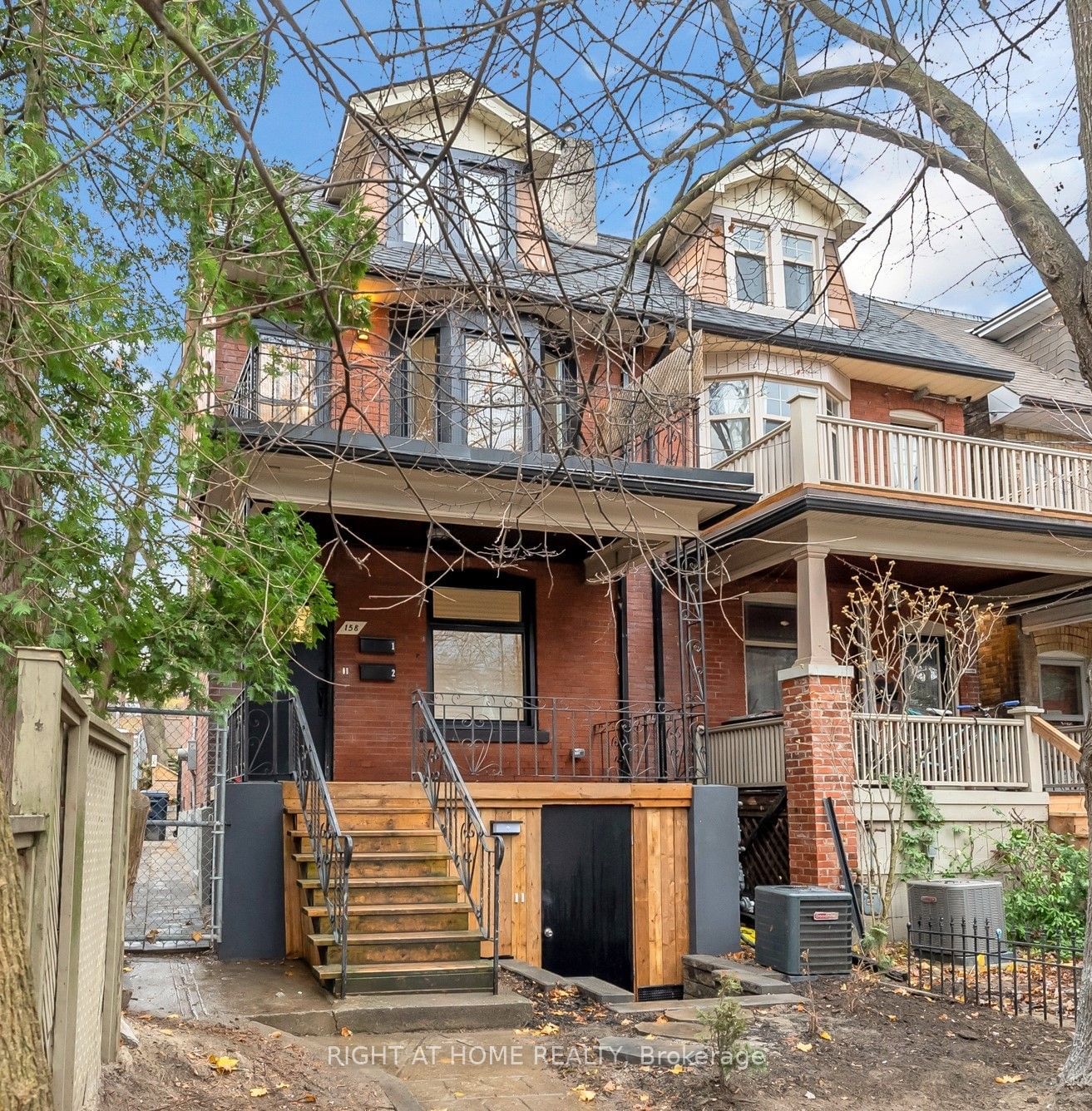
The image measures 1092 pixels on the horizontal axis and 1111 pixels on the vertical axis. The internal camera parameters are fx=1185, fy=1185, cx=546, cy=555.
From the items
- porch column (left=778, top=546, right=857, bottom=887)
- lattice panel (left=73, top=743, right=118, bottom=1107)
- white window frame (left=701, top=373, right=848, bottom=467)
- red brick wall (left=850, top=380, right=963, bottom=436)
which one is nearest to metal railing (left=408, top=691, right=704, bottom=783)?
porch column (left=778, top=546, right=857, bottom=887)

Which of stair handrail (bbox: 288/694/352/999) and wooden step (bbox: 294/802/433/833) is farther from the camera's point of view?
wooden step (bbox: 294/802/433/833)

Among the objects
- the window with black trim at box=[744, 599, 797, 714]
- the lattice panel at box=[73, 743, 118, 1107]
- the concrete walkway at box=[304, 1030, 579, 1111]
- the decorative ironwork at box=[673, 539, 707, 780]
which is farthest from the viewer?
the window with black trim at box=[744, 599, 797, 714]

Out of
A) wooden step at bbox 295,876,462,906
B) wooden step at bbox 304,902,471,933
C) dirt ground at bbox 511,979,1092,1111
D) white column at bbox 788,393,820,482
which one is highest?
white column at bbox 788,393,820,482

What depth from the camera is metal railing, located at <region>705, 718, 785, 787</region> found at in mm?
12703

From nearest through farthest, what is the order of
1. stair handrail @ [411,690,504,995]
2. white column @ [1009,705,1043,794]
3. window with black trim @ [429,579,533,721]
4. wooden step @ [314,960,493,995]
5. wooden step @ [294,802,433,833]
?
wooden step @ [314,960,493,995] → stair handrail @ [411,690,504,995] → wooden step @ [294,802,433,833] → white column @ [1009,705,1043,794] → window with black trim @ [429,579,533,721]

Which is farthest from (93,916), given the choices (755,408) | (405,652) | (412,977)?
(755,408)

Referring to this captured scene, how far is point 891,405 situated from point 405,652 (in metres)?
7.86

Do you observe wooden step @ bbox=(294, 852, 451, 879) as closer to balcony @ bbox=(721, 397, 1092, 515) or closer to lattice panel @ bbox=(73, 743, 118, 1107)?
lattice panel @ bbox=(73, 743, 118, 1107)

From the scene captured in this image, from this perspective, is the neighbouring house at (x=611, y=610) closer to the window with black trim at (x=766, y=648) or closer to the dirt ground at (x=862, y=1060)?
the window with black trim at (x=766, y=648)

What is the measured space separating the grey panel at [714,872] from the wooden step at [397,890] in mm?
2889

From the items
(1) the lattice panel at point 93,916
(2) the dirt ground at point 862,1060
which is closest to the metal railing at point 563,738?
(2) the dirt ground at point 862,1060

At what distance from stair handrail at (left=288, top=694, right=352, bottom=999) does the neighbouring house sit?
4 centimetres

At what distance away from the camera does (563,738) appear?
13.9 m

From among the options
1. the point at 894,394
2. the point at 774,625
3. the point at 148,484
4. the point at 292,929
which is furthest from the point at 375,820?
the point at 894,394
